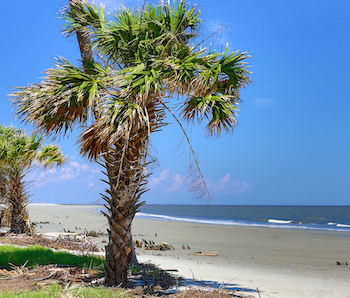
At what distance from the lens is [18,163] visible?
14523 millimetres

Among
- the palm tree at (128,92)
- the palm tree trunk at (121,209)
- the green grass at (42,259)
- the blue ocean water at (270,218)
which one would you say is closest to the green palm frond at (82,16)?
the palm tree at (128,92)

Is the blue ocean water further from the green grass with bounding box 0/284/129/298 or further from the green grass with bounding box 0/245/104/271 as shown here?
the green grass with bounding box 0/284/129/298

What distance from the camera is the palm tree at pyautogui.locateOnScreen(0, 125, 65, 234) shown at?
45.5 feet

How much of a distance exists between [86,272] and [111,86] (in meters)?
4.48

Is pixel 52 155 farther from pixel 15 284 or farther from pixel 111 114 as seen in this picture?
pixel 111 114

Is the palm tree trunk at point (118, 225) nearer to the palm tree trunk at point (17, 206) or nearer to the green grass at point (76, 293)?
the green grass at point (76, 293)

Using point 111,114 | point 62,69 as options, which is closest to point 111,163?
point 111,114

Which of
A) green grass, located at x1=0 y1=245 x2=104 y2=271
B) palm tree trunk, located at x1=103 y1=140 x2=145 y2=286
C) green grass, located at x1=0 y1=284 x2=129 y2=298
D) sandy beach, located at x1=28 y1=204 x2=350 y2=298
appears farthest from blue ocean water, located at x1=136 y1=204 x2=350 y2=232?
green grass, located at x1=0 y1=284 x2=129 y2=298

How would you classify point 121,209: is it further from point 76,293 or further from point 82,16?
point 82,16

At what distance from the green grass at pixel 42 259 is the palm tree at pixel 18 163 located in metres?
4.79

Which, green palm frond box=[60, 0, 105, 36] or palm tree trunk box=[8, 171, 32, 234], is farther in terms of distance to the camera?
palm tree trunk box=[8, 171, 32, 234]

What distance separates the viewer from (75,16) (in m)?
8.06

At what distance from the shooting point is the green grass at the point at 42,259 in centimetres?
845

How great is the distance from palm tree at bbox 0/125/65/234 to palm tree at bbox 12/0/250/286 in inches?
285
